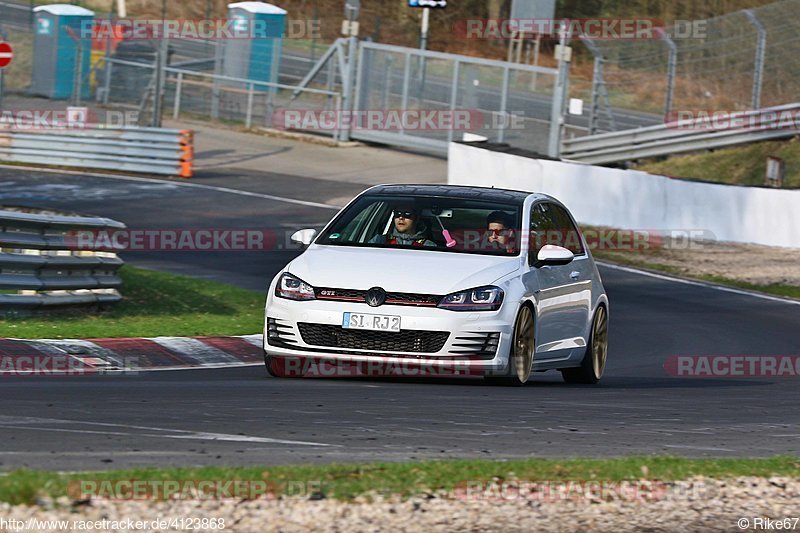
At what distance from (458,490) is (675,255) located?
1842 cm

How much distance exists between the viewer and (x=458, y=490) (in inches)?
247

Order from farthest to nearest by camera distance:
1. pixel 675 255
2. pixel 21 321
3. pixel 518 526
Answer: pixel 675 255
pixel 21 321
pixel 518 526

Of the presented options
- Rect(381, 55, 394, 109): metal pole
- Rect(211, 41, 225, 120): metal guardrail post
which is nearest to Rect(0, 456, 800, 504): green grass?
Rect(381, 55, 394, 109): metal pole

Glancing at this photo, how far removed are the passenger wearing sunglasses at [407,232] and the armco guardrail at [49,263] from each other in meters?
3.76

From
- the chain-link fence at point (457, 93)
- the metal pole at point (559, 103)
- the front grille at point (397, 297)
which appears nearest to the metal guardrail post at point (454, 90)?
the chain-link fence at point (457, 93)

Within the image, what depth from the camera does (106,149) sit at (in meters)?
31.3

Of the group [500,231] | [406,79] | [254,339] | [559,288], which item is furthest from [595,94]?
[500,231]

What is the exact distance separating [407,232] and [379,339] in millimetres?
1260

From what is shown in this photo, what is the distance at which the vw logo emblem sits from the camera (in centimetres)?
978

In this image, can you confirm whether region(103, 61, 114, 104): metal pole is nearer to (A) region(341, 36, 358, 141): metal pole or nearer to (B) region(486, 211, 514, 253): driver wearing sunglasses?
(A) region(341, 36, 358, 141): metal pole

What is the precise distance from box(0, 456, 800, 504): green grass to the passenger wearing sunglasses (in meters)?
3.75

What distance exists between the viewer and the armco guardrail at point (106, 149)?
3112 cm

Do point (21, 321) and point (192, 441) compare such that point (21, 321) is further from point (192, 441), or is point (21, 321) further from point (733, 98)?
point (733, 98)


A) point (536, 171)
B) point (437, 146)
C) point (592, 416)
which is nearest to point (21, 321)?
point (592, 416)
